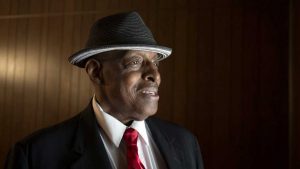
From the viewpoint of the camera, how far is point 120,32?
114 cm

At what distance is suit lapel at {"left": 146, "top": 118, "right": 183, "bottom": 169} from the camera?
4.00ft

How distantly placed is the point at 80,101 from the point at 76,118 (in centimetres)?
204

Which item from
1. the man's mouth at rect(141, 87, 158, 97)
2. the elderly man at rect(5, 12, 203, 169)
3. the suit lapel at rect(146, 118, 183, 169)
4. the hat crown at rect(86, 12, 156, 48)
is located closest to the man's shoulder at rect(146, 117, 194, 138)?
the suit lapel at rect(146, 118, 183, 169)

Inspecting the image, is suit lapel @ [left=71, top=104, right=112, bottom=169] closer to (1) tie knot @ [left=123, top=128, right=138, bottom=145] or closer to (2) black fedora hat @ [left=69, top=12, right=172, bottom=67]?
(1) tie knot @ [left=123, top=128, right=138, bottom=145]

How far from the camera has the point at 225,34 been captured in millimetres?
2898

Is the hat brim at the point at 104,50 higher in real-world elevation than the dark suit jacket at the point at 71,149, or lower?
higher

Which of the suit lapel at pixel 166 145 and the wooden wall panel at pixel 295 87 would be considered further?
the wooden wall panel at pixel 295 87

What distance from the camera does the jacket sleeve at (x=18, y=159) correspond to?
3.43 feet

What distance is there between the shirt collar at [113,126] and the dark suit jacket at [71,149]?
27 mm

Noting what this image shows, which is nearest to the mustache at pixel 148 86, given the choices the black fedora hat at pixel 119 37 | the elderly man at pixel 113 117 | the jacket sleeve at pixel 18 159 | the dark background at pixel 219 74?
the elderly man at pixel 113 117

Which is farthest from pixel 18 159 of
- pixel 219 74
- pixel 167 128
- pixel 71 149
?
pixel 219 74

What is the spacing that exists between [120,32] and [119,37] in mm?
21

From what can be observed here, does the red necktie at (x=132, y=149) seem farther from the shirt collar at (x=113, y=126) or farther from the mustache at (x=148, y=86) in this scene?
the mustache at (x=148, y=86)

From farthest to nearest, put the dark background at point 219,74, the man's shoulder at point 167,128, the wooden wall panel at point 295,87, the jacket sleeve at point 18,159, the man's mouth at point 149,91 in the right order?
the dark background at point 219,74, the wooden wall panel at point 295,87, the man's shoulder at point 167,128, the man's mouth at point 149,91, the jacket sleeve at point 18,159
